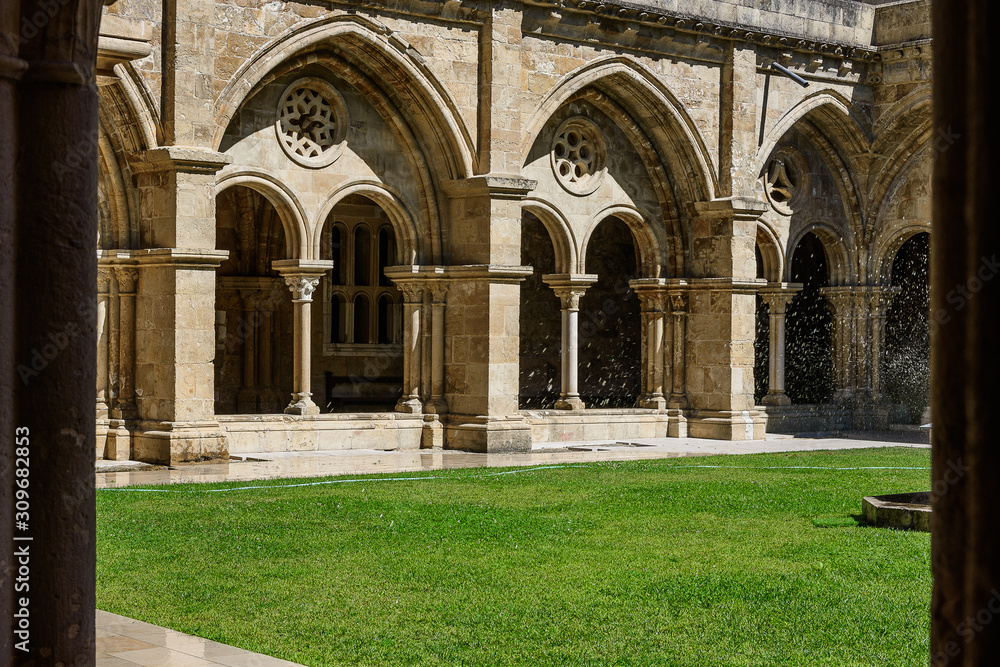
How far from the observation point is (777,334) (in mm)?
21188

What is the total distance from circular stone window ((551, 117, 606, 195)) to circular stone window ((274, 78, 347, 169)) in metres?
3.17

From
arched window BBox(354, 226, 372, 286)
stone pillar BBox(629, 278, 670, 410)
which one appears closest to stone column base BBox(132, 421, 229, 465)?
arched window BBox(354, 226, 372, 286)

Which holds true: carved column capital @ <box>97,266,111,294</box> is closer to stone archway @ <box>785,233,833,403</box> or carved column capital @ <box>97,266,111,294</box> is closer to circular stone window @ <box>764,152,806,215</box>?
circular stone window @ <box>764,152,806,215</box>

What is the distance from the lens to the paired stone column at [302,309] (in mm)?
16062

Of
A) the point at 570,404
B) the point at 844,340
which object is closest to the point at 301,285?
the point at 570,404

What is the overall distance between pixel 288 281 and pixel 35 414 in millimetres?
12997

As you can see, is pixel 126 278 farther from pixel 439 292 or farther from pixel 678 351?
pixel 678 351

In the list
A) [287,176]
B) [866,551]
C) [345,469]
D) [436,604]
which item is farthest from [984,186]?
[287,176]

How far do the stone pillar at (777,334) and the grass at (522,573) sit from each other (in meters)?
8.89

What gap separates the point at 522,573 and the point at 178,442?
23.4 ft

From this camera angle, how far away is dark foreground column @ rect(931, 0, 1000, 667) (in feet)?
6.82

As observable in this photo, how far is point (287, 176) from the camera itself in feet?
51.6

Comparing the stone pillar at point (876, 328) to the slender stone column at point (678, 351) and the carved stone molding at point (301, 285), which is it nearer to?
the slender stone column at point (678, 351)

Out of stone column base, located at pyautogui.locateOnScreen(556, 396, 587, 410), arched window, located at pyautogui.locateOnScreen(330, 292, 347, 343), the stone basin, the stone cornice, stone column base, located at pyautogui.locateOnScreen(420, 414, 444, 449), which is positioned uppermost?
the stone cornice
